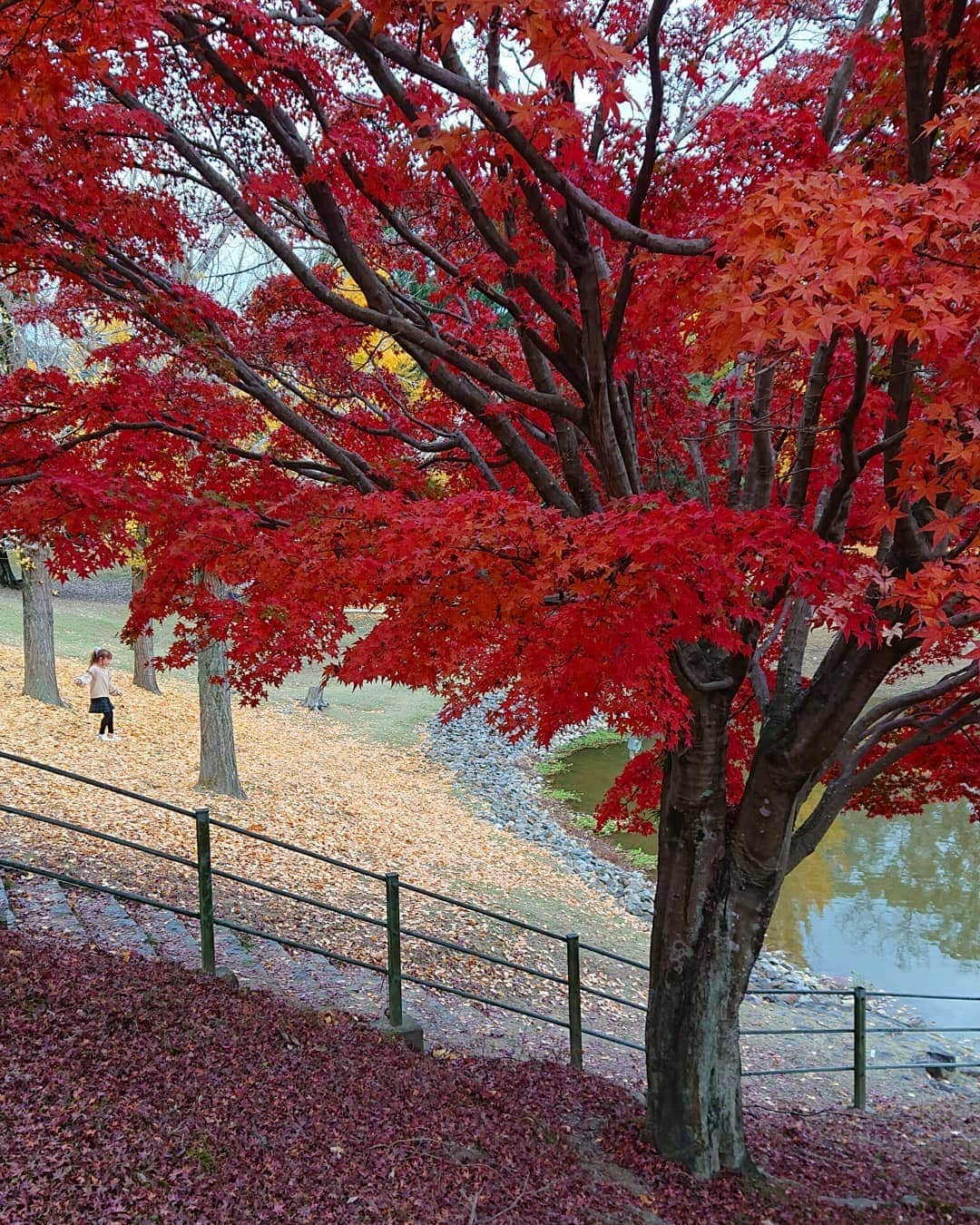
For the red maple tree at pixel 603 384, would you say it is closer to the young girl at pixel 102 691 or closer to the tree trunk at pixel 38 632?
the young girl at pixel 102 691

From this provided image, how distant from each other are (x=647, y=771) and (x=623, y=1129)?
2545 millimetres

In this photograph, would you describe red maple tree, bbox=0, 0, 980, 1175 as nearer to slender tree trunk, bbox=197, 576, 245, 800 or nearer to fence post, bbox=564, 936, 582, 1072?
fence post, bbox=564, 936, 582, 1072

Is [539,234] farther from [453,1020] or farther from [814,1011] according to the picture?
[814,1011]

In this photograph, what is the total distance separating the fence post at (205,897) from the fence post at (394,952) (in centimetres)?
107

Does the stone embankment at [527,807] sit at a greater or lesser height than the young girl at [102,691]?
lesser

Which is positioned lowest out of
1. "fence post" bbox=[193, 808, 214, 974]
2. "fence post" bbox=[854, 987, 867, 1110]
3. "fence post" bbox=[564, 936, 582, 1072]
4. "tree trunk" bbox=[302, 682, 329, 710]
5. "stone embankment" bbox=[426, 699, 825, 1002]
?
"stone embankment" bbox=[426, 699, 825, 1002]

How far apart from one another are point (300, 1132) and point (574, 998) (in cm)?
258

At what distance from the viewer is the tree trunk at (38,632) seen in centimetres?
1349

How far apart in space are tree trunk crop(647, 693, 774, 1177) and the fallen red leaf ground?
0.23 metres

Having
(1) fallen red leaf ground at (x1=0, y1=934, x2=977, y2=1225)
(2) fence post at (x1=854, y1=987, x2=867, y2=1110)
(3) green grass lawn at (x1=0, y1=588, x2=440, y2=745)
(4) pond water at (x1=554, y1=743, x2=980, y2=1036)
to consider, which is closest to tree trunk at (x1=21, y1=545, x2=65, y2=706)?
(3) green grass lawn at (x1=0, y1=588, x2=440, y2=745)

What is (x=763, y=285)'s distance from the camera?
9.95ft

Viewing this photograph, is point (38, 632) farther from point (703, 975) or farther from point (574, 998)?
point (703, 975)

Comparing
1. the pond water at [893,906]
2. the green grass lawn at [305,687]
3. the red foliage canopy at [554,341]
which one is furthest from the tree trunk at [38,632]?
the pond water at [893,906]

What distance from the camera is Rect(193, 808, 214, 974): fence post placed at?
4.69m
